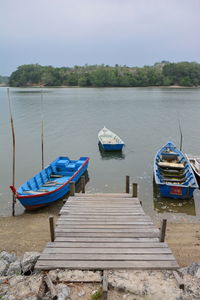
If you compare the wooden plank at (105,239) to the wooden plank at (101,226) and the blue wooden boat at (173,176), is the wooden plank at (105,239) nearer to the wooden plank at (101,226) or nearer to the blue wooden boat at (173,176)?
the wooden plank at (101,226)

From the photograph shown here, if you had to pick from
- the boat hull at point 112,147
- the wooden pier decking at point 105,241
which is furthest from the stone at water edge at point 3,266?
the boat hull at point 112,147

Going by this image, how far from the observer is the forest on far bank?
8894 centimetres

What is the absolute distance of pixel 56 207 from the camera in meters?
10.6

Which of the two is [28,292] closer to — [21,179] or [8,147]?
[21,179]

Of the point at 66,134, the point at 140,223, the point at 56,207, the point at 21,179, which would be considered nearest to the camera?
the point at 140,223

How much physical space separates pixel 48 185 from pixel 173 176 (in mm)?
6529

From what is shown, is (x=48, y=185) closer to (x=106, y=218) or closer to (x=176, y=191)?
(x=106, y=218)

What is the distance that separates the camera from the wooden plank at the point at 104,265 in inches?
171

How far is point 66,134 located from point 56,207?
605 inches

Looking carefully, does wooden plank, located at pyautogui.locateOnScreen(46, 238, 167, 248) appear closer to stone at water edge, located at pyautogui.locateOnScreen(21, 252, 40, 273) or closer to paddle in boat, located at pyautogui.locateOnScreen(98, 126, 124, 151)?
stone at water edge, located at pyautogui.locateOnScreen(21, 252, 40, 273)

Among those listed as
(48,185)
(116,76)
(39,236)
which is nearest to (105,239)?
(39,236)

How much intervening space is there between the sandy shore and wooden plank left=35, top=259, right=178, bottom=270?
246 centimetres

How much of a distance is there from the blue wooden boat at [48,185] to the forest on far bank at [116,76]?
8572 centimetres

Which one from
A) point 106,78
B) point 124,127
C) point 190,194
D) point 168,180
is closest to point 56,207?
point 168,180
